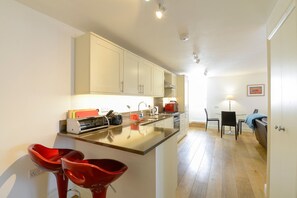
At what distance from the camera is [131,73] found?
267cm

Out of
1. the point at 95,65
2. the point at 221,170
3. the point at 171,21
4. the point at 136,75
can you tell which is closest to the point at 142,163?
the point at 95,65

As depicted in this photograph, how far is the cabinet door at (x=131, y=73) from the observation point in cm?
253


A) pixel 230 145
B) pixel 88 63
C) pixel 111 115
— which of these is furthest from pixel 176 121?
pixel 88 63

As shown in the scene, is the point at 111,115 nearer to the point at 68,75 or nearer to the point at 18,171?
the point at 68,75

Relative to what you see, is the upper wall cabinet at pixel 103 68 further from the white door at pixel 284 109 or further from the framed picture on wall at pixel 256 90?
the framed picture on wall at pixel 256 90

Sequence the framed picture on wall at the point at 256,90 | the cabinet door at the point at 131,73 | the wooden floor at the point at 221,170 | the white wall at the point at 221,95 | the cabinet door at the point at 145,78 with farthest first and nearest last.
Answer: the white wall at the point at 221,95, the framed picture on wall at the point at 256,90, the cabinet door at the point at 145,78, the cabinet door at the point at 131,73, the wooden floor at the point at 221,170

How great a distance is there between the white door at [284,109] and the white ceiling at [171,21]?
0.46m

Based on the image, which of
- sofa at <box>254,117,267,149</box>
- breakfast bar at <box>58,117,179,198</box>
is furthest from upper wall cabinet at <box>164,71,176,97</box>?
breakfast bar at <box>58,117,179,198</box>

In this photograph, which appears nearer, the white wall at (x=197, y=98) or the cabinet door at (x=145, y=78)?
the cabinet door at (x=145, y=78)

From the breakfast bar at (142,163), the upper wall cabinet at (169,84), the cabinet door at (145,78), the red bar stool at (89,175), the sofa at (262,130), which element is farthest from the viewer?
the upper wall cabinet at (169,84)

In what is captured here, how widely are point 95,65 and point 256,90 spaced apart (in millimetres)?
6395

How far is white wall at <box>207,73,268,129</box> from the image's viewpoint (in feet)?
18.9

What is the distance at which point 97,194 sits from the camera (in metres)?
1.19

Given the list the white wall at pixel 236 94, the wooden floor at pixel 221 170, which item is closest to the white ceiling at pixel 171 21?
the wooden floor at pixel 221 170
